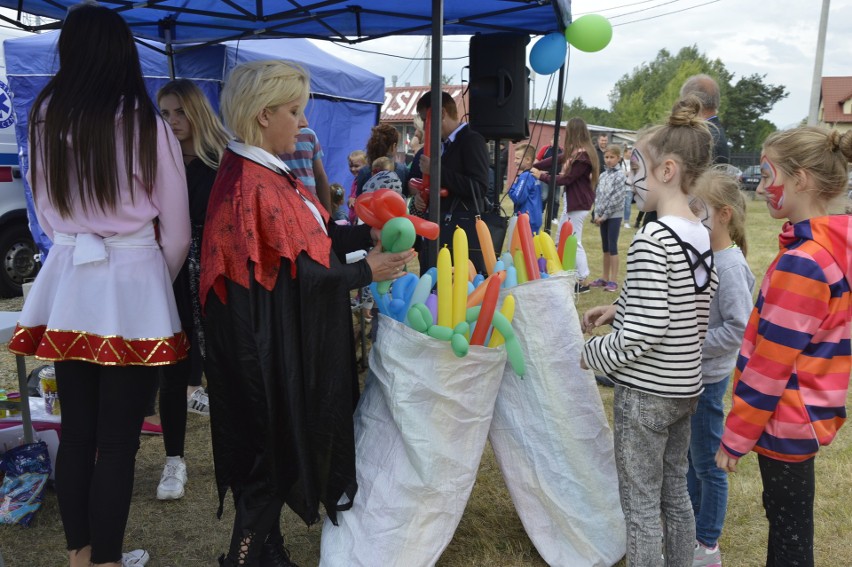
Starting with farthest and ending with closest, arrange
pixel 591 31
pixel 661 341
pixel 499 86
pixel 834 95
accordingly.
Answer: pixel 834 95 < pixel 499 86 < pixel 591 31 < pixel 661 341

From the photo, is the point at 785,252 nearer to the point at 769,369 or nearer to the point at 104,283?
the point at 769,369

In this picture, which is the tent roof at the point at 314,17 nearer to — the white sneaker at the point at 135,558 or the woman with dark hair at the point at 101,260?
the woman with dark hair at the point at 101,260

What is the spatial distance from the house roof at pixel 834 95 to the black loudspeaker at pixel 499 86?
139ft

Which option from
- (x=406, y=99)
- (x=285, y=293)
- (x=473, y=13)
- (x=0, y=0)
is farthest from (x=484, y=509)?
(x=406, y=99)

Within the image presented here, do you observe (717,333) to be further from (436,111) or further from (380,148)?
(380,148)

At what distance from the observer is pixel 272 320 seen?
173 centimetres

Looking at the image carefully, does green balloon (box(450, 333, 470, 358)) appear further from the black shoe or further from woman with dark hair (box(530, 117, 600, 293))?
woman with dark hair (box(530, 117, 600, 293))

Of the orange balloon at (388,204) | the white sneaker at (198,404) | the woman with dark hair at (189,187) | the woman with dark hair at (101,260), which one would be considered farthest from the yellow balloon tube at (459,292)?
the white sneaker at (198,404)

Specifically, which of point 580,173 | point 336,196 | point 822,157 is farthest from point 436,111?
point 580,173

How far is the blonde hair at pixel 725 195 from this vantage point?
1975 millimetres

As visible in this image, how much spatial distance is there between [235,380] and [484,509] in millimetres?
1200

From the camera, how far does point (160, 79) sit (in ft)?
20.3

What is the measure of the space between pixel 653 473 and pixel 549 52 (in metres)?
2.71

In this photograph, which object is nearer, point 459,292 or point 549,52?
point 459,292
